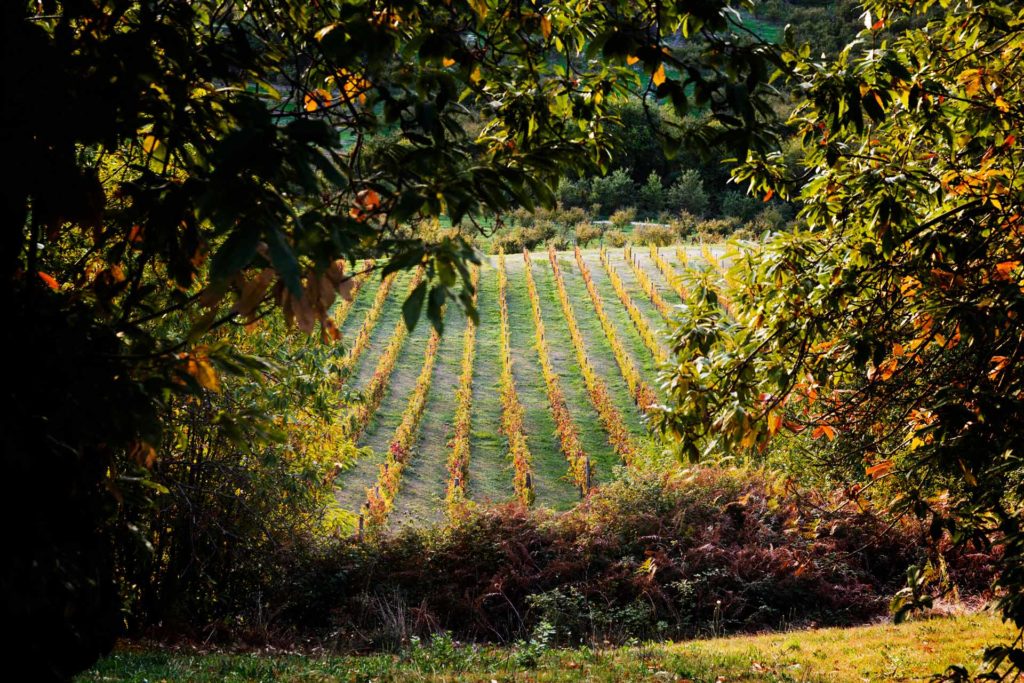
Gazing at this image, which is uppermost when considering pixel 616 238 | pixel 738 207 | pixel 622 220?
pixel 738 207

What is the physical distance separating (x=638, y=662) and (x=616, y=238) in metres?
37.6

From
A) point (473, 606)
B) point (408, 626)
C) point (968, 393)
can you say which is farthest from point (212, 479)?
point (968, 393)

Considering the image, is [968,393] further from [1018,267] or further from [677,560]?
[677,560]

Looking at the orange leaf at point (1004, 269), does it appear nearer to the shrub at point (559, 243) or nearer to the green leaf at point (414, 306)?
the green leaf at point (414, 306)

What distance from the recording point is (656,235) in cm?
4341

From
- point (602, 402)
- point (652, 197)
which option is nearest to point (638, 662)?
point (602, 402)

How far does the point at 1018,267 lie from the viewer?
438 centimetres

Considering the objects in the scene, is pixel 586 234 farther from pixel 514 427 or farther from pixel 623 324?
pixel 514 427

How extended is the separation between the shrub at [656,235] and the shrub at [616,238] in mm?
578

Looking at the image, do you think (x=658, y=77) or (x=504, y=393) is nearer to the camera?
(x=658, y=77)

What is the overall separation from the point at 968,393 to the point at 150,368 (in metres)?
3.45

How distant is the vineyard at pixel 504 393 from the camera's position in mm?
15438

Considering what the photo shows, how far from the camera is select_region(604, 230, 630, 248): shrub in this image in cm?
4312

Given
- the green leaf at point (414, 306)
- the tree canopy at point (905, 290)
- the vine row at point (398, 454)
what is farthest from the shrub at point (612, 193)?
the green leaf at point (414, 306)
